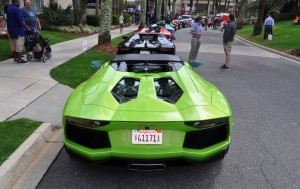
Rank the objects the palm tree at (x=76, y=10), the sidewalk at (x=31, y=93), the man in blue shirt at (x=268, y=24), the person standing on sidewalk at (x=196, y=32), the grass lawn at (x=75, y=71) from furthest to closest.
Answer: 1. the palm tree at (x=76, y=10)
2. the man in blue shirt at (x=268, y=24)
3. the person standing on sidewalk at (x=196, y=32)
4. the grass lawn at (x=75, y=71)
5. the sidewalk at (x=31, y=93)

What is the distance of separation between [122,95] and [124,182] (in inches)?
37.4

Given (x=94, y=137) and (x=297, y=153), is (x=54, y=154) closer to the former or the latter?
(x=94, y=137)

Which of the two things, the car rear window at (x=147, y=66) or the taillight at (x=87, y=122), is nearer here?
the taillight at (x=87, y=122)

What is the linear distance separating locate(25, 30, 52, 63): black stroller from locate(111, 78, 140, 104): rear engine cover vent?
6.18 m

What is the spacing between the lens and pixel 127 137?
2.95m

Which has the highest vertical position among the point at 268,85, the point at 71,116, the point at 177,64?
the point at 177,64

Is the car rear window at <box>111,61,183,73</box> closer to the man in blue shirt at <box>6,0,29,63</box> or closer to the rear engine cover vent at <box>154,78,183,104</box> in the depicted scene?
the rear engine cover vent at <box>154,78,183,104</box>

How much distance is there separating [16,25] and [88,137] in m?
6.74

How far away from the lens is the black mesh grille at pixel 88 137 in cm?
303

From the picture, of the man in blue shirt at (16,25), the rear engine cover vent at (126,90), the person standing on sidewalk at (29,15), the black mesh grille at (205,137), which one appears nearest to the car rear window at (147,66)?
the rear engine cover vent at (126,90)

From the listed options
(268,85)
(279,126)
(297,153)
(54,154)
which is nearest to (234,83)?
(268,85)

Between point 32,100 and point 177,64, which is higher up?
point 177,64

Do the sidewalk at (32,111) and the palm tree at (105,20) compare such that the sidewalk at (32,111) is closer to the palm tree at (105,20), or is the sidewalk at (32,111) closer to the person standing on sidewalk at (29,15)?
the person standing on sidewalk at (29,15)

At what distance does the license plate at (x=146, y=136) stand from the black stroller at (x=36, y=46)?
7.20m
